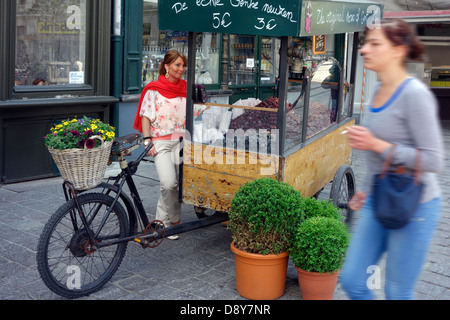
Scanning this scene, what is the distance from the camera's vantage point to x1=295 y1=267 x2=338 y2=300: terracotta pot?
3895mm

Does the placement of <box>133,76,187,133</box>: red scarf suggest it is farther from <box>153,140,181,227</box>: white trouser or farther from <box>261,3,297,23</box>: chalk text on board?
<box>261,3,297,23</box>: chalk text on board

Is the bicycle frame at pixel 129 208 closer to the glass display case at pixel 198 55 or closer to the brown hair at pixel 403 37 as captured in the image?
the brown hair at pixel 403 37

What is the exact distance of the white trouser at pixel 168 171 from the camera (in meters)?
5.07

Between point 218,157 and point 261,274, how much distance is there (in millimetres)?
1095

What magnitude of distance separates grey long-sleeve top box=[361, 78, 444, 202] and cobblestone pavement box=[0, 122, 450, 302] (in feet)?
5.91

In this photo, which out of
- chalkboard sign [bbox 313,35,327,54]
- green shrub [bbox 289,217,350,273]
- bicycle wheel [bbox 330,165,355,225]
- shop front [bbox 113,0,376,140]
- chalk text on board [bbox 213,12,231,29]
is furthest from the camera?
chalkboard sign [bbox 313,35,327,54]

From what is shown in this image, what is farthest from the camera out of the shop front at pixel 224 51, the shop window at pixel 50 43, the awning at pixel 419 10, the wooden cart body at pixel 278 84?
the awning at pixel 419 10

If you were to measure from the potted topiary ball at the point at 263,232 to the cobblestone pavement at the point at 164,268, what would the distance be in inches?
7.2

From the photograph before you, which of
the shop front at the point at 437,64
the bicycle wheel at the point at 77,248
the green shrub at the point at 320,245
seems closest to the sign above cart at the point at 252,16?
the green shrub at the point at 320,245

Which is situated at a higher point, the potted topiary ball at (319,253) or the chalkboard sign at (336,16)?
the chalkboard sign at (336,16)

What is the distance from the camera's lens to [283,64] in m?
4.32

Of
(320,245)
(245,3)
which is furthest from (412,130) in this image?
(245,3)

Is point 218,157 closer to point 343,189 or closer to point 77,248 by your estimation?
point 77,248

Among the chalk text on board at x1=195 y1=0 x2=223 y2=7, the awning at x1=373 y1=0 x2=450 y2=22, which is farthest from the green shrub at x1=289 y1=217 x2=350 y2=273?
the awning at x1=373 y1=0 x2=450 y2=22
